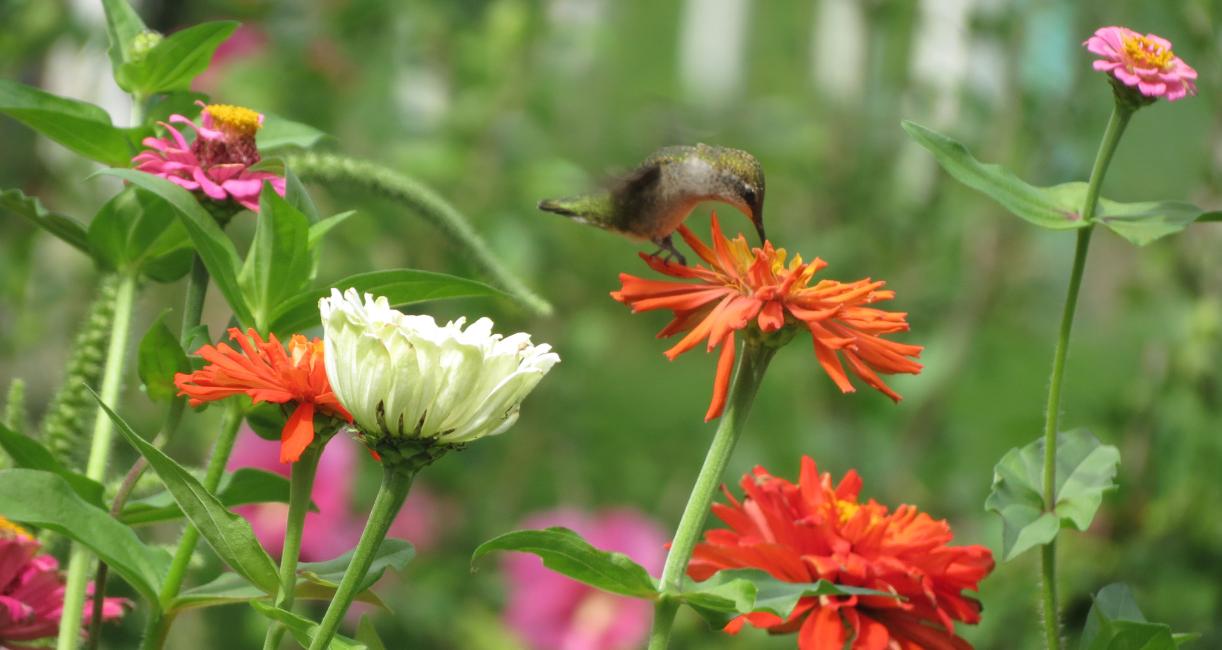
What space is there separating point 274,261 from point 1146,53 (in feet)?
0.85

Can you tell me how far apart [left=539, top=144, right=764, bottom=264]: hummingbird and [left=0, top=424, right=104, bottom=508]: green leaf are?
19cm

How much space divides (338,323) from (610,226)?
19 centimetres

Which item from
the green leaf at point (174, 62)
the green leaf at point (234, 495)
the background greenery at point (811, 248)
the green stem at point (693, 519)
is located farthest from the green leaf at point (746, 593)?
the background greenery at point (811, 248)

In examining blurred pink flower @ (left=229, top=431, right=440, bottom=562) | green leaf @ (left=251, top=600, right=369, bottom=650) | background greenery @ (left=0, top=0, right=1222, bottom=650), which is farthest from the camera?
background greenery @ (left=0, top=0, right=1222, bottom=650)

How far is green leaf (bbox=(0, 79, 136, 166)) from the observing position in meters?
0.40

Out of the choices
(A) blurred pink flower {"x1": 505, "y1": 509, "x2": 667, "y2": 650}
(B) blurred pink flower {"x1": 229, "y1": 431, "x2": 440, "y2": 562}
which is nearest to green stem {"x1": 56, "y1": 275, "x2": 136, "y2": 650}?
(B) blurred pink flower {"x1": 229, "y1": 431, "x2": 440, "y2": 562}

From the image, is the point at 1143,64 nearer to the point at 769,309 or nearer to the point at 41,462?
the point at 769,309

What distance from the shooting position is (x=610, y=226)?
511mm

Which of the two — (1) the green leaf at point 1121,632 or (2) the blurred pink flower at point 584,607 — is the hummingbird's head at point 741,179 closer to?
(1) the green leaf at point 1121,632

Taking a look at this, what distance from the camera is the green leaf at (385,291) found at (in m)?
0.37

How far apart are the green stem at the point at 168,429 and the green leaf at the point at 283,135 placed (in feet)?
0.20

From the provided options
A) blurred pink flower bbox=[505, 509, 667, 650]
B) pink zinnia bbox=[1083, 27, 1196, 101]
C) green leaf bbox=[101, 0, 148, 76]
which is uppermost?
green leaf bbox=[101, 0, 148, 76]

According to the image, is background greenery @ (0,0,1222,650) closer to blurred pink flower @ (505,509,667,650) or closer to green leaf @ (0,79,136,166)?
blurred pink flower @ (505,509,667,650)

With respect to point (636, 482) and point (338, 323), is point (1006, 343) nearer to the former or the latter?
point (636, 482)
